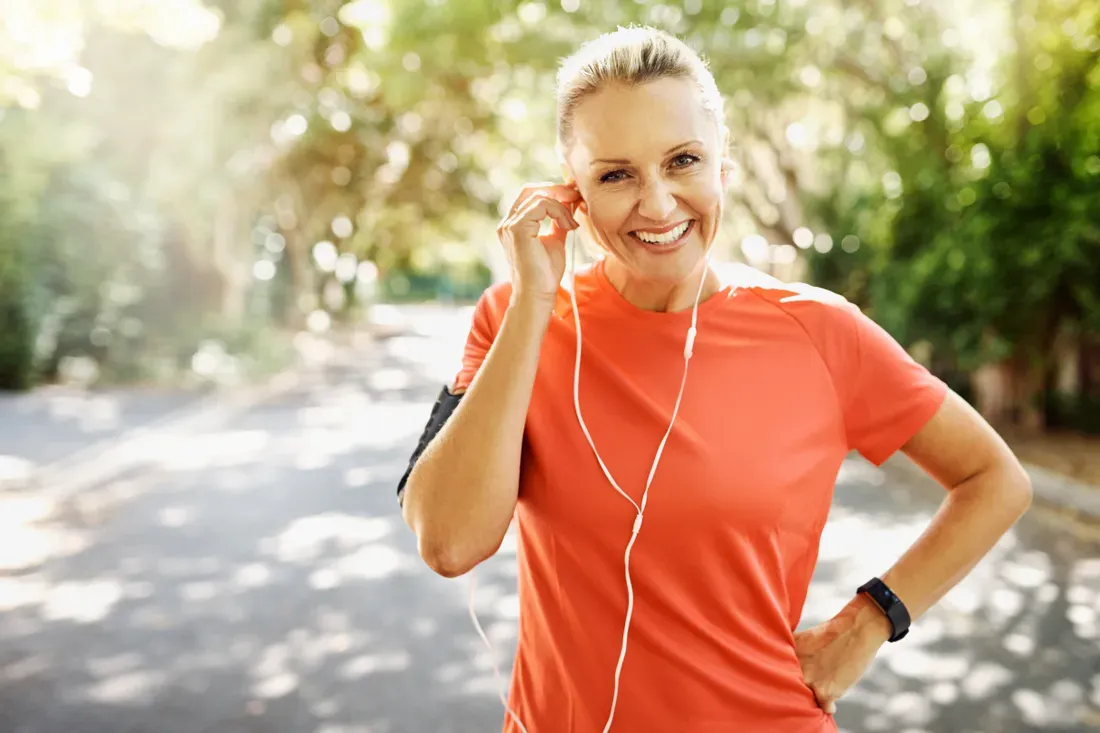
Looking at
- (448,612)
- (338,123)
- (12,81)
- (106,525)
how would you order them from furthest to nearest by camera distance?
(338,123) < (12,81) < (106,525) < (448,612)

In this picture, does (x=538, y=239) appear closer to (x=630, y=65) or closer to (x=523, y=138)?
(x=630, y=65)

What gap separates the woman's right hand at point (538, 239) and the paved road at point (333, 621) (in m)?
3.29

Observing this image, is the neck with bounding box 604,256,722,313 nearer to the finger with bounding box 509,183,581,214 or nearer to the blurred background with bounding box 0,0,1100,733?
the finger with bounding box 509,183,581,214

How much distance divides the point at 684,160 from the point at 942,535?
2.97 ft

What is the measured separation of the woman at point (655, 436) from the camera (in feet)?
5.62

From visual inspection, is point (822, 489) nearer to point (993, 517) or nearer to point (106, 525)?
point (993, 517)

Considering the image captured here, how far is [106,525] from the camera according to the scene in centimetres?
884

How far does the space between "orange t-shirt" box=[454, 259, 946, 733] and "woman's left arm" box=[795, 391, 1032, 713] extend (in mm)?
67

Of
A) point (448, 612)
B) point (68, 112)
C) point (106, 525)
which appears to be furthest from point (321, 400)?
point (448, 612)

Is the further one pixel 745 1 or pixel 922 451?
pixel 745 1

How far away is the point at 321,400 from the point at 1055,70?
1253 centimetres

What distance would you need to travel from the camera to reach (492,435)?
1.73 m

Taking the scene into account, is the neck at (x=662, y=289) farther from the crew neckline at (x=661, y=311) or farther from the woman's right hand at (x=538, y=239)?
the woman's right hand at (x=538, y=239)

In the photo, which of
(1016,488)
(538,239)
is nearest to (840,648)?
(1016,488)
